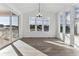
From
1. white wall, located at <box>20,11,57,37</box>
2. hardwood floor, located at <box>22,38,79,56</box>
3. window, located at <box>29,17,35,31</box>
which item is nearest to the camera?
hardwood floor, located at <box>22,38,79,56</box>

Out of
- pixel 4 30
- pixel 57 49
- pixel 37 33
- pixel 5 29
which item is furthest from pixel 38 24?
pixel 57 49

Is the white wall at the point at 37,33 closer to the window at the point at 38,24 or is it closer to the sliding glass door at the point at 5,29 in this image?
the window at the point at 38,24

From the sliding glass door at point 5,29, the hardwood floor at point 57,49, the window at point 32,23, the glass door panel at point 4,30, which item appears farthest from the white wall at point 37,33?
the hardwood floor at point 57,49

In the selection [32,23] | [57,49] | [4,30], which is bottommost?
[57,49]

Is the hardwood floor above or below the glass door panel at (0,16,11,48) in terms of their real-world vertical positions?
below

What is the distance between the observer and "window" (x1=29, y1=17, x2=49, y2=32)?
13.6 m

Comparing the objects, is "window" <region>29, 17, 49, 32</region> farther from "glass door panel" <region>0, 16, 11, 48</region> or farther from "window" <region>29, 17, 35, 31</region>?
"glass door panel" <region>0, 16, 11, 48</region>

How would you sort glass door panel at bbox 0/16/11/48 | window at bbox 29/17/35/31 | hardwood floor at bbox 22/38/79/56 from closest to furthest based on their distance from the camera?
hardwood floor at bbox 22/38/79/56 < glass door panel at bbox 0/16/11/48 < window at bbox 29/17/35/31

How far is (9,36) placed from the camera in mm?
8555

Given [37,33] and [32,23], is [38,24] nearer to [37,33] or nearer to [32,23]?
[32,23]

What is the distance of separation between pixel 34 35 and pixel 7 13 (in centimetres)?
573

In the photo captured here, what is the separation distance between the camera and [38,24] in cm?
1367

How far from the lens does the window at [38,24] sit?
1361 cm

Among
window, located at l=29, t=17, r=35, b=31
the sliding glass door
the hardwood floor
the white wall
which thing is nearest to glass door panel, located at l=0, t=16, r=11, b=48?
the sliding glass door
